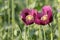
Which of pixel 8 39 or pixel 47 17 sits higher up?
pixel 47 17

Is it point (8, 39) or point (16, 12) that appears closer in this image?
point (8, 39)

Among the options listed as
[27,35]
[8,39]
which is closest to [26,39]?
[27,35]

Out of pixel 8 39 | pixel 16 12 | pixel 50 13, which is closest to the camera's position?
pixel 50 13

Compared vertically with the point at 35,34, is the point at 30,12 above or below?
above

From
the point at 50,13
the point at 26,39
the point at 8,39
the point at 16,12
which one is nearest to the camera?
the point at 50,13

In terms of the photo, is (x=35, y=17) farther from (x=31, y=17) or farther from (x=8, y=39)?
(x=8, y=39)

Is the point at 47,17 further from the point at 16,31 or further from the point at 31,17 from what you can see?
the point at 16,31

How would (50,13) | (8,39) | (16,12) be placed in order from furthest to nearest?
1. (16,12)
2. (8,39)
3. (50,13)

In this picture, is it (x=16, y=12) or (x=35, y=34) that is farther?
(x=16, y=12)

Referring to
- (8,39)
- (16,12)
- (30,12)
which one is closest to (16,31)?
(8,39)
